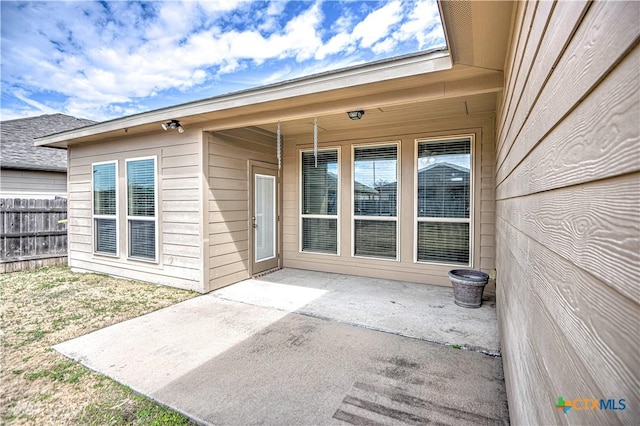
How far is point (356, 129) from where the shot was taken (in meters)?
5.07

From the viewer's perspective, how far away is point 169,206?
4715mm

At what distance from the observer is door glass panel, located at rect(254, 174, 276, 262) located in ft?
17.4

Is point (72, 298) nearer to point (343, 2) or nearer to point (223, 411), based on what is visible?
point (223, 411)

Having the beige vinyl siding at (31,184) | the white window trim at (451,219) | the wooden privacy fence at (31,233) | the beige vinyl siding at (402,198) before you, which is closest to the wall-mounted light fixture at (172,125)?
the beige vinyl siding at (402,198)

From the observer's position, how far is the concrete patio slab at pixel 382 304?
9.91ft

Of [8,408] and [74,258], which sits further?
[74,258]

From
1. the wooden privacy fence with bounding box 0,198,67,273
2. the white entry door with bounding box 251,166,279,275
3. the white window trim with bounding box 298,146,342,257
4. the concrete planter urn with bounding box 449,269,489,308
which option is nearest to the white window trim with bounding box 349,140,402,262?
the white window trim with bounding box 298,146,342,257

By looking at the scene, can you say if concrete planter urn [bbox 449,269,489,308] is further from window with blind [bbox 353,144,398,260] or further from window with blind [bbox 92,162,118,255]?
window with blind [bbox 92,162,118,255]

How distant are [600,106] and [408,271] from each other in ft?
14.8

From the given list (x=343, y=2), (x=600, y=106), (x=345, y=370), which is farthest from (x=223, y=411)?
(x=343, y=2)

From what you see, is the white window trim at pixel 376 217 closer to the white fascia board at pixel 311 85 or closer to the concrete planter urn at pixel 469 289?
the concrete planter urn at pixel 469 289

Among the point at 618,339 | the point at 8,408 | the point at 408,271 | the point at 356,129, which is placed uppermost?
the point at 356,129

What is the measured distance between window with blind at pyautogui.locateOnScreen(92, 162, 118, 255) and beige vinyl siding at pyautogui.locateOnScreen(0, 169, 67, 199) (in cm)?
384

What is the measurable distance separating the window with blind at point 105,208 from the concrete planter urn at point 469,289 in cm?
566
